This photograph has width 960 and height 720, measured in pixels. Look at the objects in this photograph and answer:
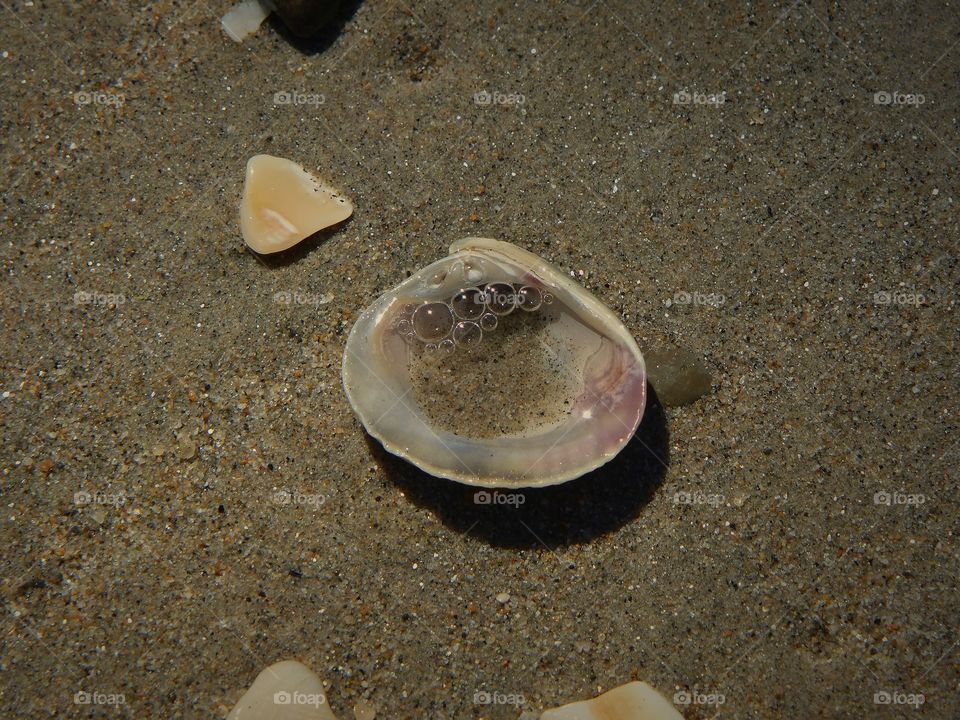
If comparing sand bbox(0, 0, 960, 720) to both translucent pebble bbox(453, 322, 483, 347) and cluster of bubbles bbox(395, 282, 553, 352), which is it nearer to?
cluster of bubbles bbox(395, 282, 553, 352)

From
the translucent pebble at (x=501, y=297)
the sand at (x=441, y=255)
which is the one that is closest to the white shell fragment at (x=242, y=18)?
the sand at (x=441, y=255)

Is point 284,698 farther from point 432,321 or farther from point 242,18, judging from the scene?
point 242,18

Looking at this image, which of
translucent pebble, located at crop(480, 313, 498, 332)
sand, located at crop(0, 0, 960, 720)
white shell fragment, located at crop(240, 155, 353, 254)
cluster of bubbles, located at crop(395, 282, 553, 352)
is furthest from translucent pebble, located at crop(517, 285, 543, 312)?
white shell fragment, located at crop(240, 155, 353, 254)

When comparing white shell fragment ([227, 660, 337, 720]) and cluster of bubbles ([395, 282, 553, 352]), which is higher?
cluster of bubbles ([395, 282, 553, 352])

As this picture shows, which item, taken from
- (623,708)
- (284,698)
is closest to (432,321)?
(284,698)

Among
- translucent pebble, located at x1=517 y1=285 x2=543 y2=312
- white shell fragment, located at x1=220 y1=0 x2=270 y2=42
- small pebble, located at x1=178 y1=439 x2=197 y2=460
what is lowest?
small pebble, located at x1=178 y1=439 x2=197 y2=460

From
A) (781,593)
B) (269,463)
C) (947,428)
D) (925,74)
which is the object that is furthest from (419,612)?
(925,74)
